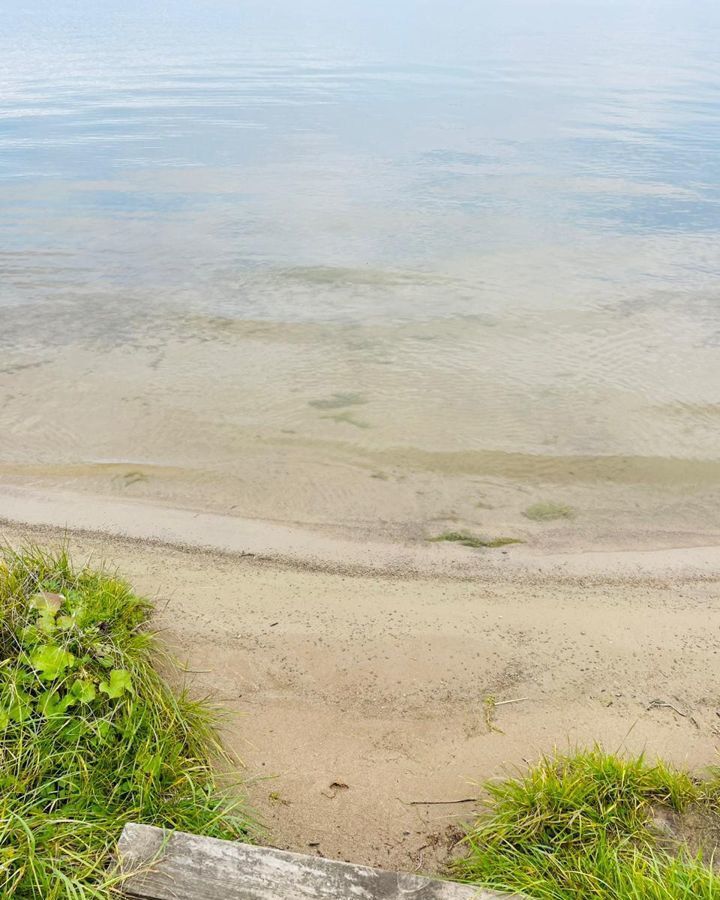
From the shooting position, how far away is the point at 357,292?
922 centimetres

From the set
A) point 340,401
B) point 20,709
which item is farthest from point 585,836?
point 340,401

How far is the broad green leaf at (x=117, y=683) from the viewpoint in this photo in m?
2.93

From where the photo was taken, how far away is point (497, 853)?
2.63m

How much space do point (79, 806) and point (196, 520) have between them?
8.46 feet

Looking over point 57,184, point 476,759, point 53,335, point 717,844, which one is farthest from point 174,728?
point 57,184

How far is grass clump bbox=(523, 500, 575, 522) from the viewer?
523cm

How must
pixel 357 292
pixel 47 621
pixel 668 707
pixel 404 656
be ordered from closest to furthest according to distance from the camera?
1. pixel 47 621
2. pixel 668 707
3. pixel 404 656
4. pixel 357 292

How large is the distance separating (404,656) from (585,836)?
1.29 metres

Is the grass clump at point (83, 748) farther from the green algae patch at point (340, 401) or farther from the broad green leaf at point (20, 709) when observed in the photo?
the green algae patch at point (340, 401)

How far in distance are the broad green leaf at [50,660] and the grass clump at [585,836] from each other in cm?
166

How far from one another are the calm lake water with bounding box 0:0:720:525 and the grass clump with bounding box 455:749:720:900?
8.25 feet

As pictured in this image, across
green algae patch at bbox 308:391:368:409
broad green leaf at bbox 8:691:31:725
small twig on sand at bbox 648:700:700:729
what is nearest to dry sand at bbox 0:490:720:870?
small twig on sand at bbox 648:700:700:729

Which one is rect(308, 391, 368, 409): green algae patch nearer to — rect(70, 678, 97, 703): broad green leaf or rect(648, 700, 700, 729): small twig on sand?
rect(648, 700, 700, 729): small twig on sand

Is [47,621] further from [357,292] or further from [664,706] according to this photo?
[357,292]
